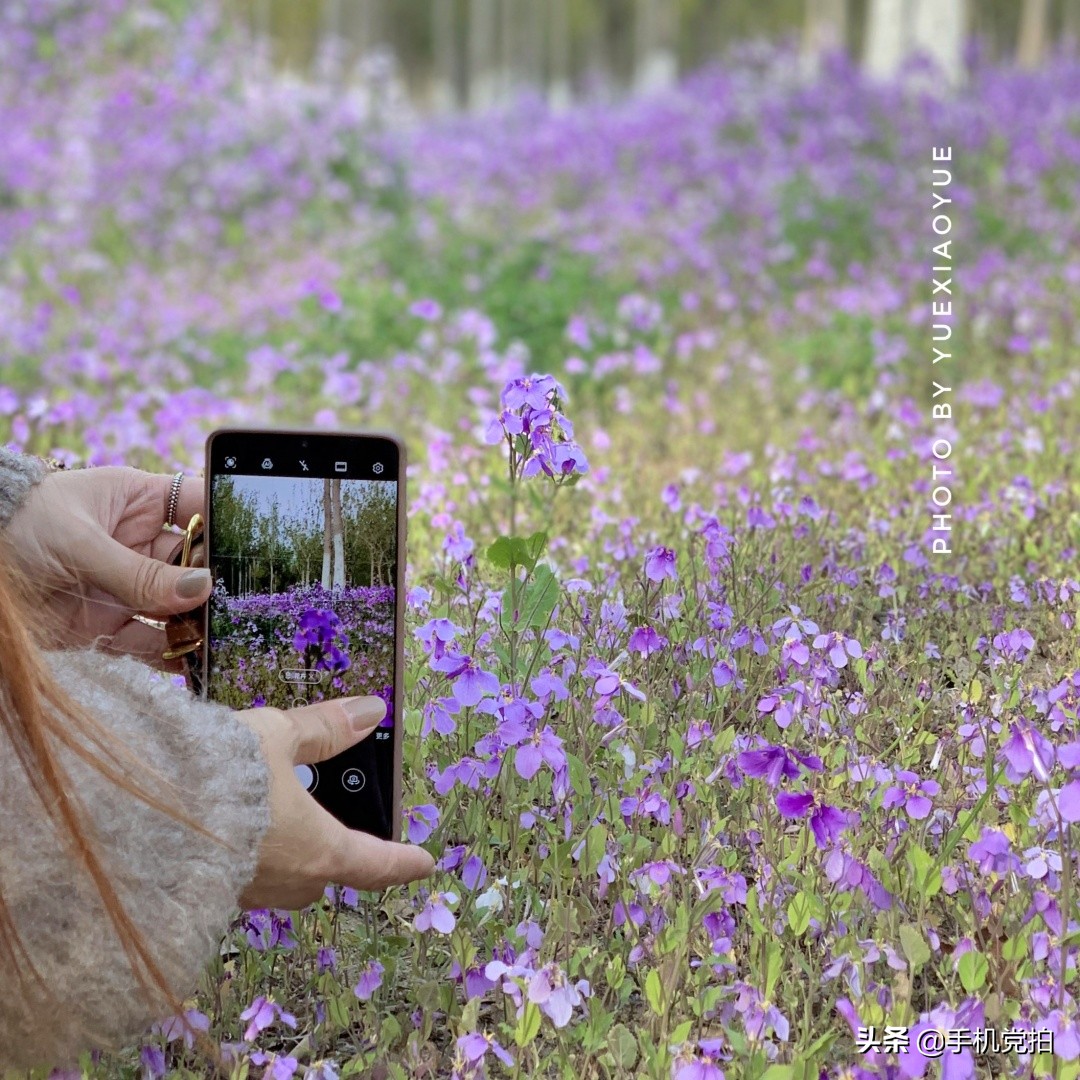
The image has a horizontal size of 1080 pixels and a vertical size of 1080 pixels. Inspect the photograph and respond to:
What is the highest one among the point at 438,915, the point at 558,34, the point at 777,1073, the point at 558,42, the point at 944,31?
the point at 558,34

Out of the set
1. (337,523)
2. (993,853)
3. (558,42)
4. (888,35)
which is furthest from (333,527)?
(558,42)

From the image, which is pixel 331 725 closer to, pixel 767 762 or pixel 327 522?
pixel 327 522

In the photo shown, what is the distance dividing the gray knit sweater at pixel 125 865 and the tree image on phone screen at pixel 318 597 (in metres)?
0.26

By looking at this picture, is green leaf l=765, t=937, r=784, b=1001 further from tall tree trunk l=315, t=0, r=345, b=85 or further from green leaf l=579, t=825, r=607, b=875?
tall tree trunk l=315, t=0, r=345, b=85

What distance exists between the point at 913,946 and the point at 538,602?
0.98m

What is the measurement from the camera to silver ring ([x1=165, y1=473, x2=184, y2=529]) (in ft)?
8.57

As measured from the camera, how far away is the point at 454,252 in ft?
29.6

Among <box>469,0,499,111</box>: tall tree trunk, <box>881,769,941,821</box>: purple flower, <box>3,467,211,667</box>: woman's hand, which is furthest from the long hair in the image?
<box>469,0,499,111</box>: tall tree trunk

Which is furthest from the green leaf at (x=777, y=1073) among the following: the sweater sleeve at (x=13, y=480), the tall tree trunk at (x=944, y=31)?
the tall tree trunk at (x=944, y=31)

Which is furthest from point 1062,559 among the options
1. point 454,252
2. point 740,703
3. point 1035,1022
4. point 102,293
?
point 102,293

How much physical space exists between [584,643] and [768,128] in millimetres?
10946

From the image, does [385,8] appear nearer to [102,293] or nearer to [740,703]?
[102,293]

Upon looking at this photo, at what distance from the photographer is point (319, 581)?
237cm

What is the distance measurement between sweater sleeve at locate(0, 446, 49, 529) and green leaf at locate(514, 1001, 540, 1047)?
47.3 inches
